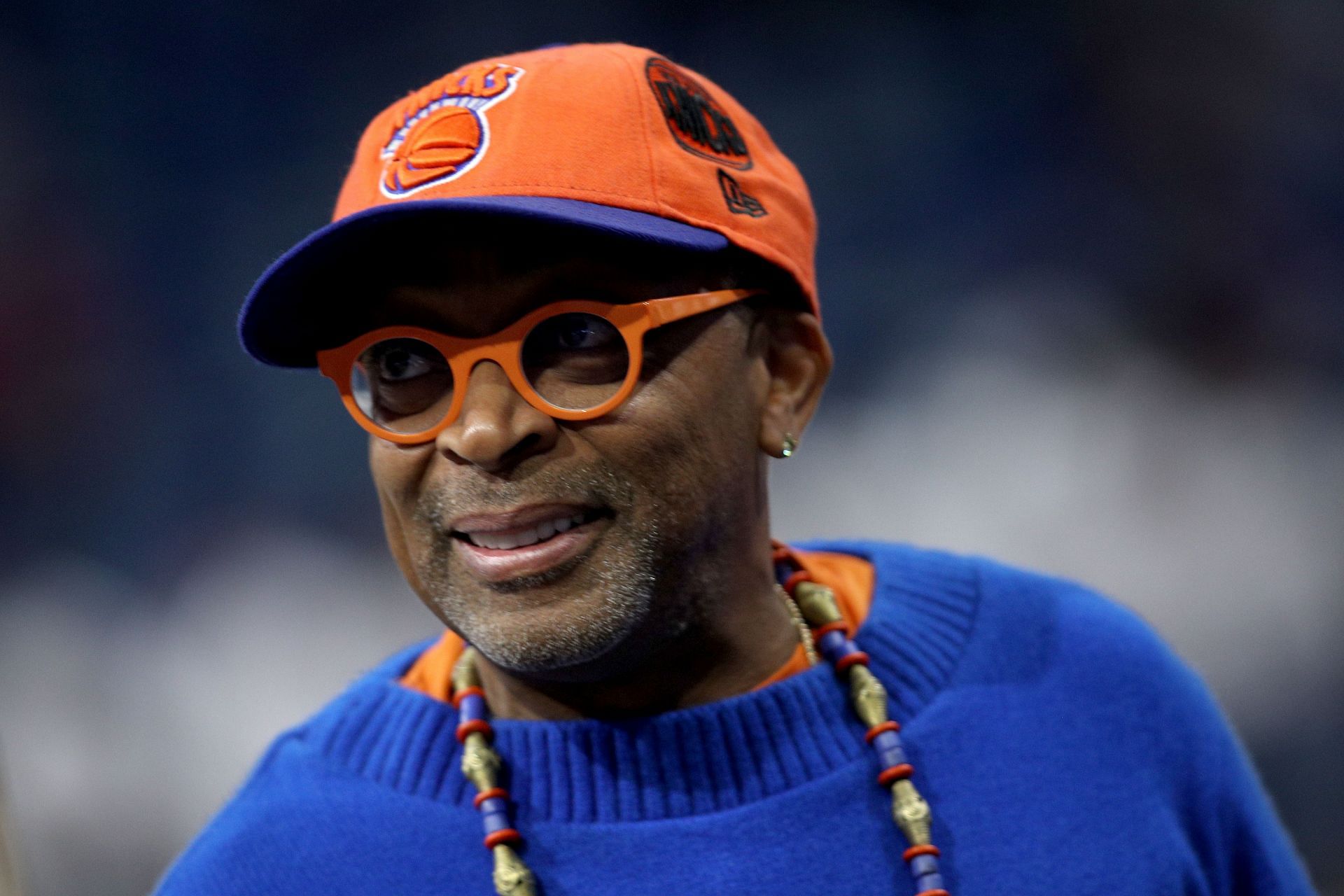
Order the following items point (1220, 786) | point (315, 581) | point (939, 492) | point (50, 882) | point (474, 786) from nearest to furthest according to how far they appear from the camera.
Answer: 1. point (474, 786)
2. point (1220, 786)
3. point (50, 882)
4. point (315, 581)
5. point (939, 492)

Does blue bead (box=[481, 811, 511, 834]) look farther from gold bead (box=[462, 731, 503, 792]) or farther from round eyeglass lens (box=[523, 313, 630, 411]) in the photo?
round eyeglass lens (box=[523, 313, 630, 411])

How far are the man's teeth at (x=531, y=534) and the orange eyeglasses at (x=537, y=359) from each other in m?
0.10

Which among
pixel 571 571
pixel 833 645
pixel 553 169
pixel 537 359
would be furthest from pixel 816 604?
pixel 553 169

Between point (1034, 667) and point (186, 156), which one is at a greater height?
point (186, 156)

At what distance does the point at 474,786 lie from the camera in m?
1.28

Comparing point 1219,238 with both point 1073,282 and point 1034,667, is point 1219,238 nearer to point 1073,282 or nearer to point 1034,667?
point 1073,282

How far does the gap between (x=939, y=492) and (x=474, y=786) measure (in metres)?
1.77

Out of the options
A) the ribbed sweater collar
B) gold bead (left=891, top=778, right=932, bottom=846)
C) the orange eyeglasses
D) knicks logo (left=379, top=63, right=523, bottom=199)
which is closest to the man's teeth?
the orange eyeglasses

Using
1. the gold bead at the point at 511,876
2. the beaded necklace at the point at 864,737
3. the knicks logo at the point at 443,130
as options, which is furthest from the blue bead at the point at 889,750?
the knicks logo at the point at 443,130

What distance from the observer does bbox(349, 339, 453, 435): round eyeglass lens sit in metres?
1.19

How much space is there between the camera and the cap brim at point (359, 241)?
3.53 feet

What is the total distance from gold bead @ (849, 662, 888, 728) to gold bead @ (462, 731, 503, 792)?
385 millimetres

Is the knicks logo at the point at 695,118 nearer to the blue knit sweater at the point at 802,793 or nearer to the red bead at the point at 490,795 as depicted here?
the blue knit sweater at the point at 802,793

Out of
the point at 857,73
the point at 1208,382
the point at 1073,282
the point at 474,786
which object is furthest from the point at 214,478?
the point at 1208,382
